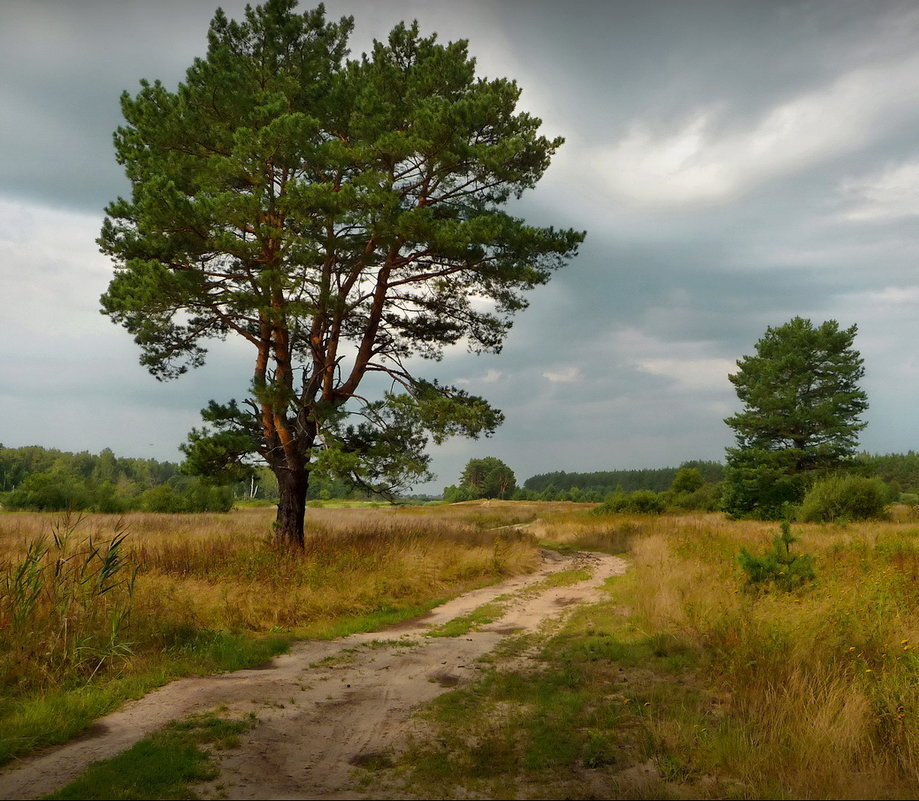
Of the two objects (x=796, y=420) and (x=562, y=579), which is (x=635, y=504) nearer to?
(x=796, y=420)

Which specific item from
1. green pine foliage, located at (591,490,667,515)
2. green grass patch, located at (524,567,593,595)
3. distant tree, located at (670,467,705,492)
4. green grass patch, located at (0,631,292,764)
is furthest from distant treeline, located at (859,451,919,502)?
green grass patch, located at (0,631,292,764)

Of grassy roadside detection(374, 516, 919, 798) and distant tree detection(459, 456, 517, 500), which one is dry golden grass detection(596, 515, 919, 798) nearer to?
grassy roadside detection(374, 516, 919, 798)

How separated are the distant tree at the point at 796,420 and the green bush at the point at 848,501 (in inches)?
239

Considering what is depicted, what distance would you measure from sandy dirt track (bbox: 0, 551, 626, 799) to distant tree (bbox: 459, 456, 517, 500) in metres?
116

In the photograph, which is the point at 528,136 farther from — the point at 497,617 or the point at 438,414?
the point at 497,617

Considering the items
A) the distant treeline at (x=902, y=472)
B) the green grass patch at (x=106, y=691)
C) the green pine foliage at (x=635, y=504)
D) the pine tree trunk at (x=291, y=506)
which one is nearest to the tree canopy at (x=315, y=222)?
the pine tree trunk at (x=291, y=506)

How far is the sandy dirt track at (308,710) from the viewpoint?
4340mm

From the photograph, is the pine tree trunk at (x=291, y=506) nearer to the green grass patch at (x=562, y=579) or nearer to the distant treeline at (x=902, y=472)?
the green grass patch at (x=562, y=579)

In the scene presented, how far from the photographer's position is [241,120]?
584 inches

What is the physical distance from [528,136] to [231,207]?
27.4 ft

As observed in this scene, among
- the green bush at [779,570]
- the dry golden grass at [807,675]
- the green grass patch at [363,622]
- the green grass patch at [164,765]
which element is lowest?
the green grass patch at [363,622]

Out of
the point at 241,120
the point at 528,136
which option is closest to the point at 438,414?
the point at 528,136

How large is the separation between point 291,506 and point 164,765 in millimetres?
11630

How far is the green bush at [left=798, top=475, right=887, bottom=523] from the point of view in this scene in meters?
29.8
